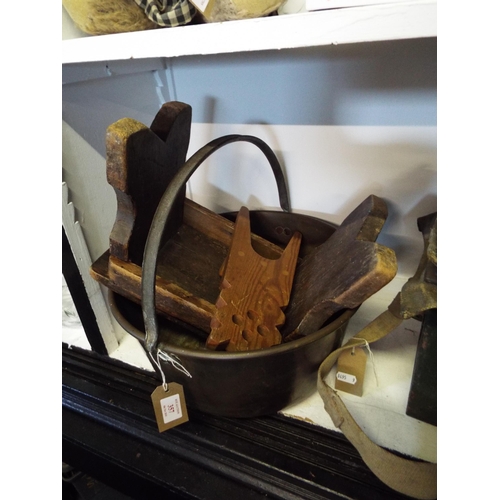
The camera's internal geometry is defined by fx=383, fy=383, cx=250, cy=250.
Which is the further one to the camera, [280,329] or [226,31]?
[280,329]

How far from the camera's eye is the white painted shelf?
10.4 inches

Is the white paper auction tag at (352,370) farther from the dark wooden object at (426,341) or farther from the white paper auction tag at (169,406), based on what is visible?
the white paper auction tag at (169,406)

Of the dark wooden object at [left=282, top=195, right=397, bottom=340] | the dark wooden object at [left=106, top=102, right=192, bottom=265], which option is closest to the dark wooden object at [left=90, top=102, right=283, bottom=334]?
the dark wooden object at [left=106, top=102, right=192, bottom=265]

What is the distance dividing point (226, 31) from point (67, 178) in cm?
31

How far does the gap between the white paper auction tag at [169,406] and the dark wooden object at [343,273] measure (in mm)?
145

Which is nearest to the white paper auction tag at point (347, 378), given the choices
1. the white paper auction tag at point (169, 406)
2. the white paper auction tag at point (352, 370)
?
the white paper auction tag at point (352, 370)

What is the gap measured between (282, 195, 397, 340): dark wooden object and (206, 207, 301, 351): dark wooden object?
2cm

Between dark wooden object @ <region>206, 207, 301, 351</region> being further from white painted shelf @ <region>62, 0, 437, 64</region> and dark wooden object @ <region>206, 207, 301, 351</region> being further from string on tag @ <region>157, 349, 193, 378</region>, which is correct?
white painted shelf @ <region>62, 0, 437, 64</region>

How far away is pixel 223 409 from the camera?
0.46 metres

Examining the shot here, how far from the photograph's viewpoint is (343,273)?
409 mm

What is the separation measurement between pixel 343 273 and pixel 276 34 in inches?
9.3
